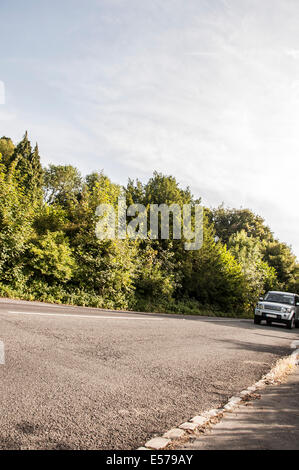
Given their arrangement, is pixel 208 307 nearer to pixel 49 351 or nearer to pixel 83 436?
pixel 49 351

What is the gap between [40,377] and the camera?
4.43m

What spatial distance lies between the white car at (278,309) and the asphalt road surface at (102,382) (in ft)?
33.2

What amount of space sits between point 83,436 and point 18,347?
10.6 ft

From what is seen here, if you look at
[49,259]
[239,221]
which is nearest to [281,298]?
[49,259]

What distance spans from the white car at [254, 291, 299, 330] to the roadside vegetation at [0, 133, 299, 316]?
6955mm

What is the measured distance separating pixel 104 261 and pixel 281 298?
10469mm

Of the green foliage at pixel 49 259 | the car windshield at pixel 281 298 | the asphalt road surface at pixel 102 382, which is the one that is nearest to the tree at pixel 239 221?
the car windshield at pixel 281 298

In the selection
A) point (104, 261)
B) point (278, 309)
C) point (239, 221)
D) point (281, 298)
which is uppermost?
point (239, 221)

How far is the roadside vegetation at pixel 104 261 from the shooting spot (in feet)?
53.7

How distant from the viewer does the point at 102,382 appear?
4586 millimetres

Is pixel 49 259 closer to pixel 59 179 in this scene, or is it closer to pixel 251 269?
pixel 251 269

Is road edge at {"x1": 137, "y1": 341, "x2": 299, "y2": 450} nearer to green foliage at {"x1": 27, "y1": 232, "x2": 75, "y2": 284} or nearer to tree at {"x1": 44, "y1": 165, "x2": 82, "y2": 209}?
green foliage at {"x1": 27, "y1": 232, "x2": 75, "y2": 284}

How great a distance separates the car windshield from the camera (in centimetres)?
1952
